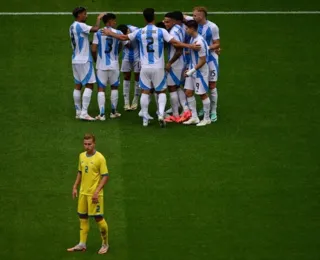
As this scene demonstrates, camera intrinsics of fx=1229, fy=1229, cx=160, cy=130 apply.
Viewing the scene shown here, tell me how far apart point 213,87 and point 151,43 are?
6.00 ft

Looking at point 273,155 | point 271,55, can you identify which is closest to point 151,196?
point 273,155

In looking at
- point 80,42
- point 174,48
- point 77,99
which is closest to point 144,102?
point 174,48

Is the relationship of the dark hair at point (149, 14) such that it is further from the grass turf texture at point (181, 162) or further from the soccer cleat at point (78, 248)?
the soccer cleat at point (78, 248)

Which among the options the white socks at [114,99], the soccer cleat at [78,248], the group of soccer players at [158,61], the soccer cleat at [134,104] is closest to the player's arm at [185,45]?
the group of soccer players at [158,61]

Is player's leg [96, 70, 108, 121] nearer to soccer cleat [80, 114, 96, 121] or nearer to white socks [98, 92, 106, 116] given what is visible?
white socks [98, 92, 106, 116]

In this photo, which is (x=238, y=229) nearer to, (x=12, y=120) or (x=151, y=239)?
(x=151, y=239)

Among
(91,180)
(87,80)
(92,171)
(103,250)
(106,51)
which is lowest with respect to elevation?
(103,250)

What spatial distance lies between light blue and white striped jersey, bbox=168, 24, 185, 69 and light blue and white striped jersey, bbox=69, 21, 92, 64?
174cm

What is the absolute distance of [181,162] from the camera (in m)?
24.4

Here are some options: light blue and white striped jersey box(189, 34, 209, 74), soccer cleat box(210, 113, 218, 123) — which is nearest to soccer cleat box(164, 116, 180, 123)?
soccer cleat box(210, 113, 218, 123)

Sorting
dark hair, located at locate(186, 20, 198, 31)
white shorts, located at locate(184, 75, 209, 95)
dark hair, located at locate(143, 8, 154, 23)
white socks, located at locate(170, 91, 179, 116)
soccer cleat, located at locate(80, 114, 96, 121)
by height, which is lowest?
soccer cleat, located at locate(80, 114, 96, 121)

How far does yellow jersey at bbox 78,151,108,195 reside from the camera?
19.8 m

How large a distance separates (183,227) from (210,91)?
19.7ft

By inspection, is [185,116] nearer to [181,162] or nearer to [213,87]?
[213,87]
